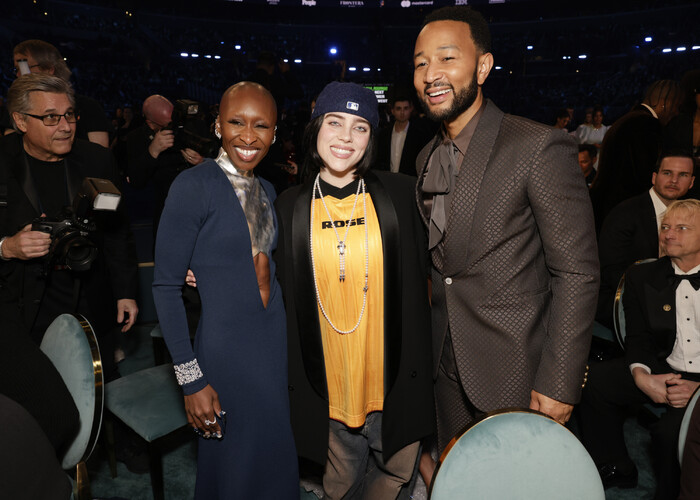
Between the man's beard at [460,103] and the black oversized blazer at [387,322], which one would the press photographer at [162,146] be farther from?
the man's beard at [460,103]

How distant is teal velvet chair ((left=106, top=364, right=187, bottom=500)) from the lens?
2086mm

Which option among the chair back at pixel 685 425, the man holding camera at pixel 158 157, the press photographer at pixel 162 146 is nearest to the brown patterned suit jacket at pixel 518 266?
the chair back at pixel 685 425

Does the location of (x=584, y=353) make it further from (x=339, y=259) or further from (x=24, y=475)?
(x=24, y=475)

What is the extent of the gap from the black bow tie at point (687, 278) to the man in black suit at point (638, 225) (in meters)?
0.55

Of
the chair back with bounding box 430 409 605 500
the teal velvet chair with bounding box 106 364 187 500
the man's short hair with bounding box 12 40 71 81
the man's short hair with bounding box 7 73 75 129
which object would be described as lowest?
the teal velvet chair with bounding box 106 364 187 500

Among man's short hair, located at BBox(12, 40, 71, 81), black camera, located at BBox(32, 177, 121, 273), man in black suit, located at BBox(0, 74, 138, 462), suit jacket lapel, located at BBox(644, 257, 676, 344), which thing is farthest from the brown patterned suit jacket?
man's short hair, located at BBox(12, 40, 71, 81)

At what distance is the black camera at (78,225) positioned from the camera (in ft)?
5.94

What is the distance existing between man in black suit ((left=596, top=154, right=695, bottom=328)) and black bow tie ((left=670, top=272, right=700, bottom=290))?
554 mm

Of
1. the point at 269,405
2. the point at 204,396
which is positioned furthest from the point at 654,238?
the point at 204,396

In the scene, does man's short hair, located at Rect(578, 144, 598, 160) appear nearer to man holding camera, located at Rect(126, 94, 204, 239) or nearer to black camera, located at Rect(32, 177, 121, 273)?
man holding camera, located at Rect(126, 94, 204, 239)

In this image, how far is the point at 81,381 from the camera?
168cm

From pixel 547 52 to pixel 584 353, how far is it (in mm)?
27203

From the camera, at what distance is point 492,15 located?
2591 centimetres

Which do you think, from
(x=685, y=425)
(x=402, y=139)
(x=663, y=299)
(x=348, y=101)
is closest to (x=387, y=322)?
(x=348, y=101)
